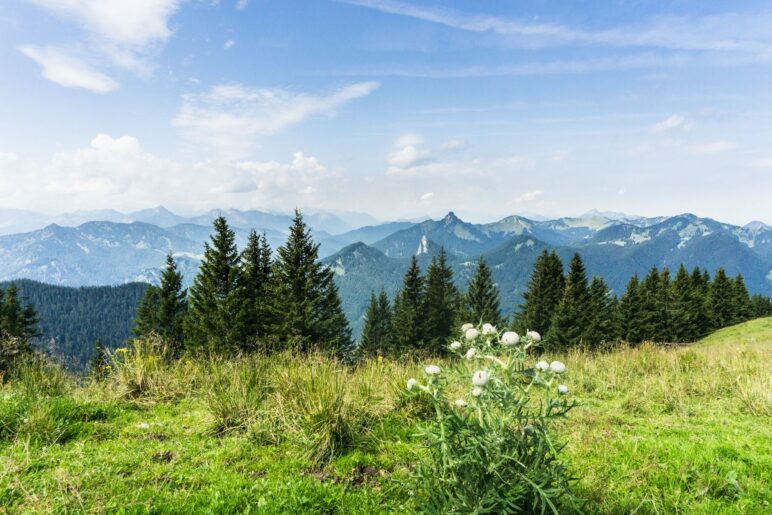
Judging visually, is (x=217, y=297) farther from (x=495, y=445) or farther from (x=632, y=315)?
(x=632, y=315)

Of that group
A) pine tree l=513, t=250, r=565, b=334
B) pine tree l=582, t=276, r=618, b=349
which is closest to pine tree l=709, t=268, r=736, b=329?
pine tree l=582, t=276, r=618, b=349

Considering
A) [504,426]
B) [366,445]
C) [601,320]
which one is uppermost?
[504,426]

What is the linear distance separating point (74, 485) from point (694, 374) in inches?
439

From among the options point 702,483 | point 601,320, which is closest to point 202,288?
point 702,483

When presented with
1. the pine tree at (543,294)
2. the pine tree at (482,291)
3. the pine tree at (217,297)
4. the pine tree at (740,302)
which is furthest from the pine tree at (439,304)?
the pine tree at (740,302)

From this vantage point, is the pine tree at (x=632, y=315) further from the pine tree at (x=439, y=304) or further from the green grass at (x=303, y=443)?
the green grass at (x=303, y=443)

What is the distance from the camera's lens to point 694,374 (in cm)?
847

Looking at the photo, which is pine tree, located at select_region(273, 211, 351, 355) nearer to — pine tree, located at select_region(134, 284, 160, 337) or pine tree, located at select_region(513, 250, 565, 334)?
pine tree, located at select_region(134, 284, 160, 337)

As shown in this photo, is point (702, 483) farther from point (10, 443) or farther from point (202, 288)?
point (202, 288)

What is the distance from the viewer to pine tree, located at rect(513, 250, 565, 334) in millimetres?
49812

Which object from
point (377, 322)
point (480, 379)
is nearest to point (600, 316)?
point (377, 322)

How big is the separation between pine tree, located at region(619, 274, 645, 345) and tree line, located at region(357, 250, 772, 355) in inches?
4.5

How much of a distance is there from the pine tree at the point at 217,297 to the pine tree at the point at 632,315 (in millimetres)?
49695

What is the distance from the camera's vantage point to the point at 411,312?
46688 millimetres
